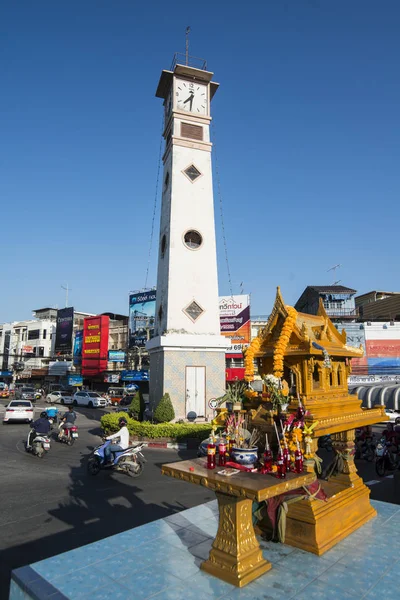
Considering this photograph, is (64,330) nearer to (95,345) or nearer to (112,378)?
(95,345)

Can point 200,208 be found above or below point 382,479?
above

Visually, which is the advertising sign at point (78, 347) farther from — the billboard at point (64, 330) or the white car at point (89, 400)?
the white car at point (89, 400)

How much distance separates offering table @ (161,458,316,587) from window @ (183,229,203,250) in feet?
49.0

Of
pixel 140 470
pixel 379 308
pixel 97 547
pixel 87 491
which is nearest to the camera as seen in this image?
pixel 97 547

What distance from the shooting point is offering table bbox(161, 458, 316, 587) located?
460cm

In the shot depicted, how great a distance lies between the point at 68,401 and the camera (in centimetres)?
3725

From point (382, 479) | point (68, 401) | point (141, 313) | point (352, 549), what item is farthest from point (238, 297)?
point (352, 549)

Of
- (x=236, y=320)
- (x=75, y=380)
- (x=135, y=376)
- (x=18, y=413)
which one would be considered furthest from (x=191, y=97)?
(x=75, y=380)

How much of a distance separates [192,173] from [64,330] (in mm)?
40484

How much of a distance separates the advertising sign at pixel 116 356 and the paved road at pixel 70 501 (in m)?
31.7

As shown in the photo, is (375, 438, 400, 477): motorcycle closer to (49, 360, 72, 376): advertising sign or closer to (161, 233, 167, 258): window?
(161, 233, 167, 258): window

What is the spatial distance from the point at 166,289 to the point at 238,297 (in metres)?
21.3

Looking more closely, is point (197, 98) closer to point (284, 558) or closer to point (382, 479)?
point (382, 479)

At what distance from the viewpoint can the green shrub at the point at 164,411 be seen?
17125 millimetres
